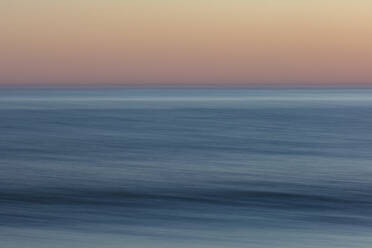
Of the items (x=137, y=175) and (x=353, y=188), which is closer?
(x=353, y=188)

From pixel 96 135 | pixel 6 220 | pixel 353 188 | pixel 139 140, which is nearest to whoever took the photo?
pixel 6 220

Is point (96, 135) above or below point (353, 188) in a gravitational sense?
below

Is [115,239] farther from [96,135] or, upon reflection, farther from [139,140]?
[96,135]

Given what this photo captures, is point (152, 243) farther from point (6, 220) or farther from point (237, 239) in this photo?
point (6, 220)

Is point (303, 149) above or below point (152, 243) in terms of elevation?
below

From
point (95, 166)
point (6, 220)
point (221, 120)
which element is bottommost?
point (221, 120)

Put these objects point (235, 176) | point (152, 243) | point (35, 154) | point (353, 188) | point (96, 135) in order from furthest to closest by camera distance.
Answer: point (96, 135) < point (35, 154) < point (235, 176) < point (353, 188) < point (152, 243)

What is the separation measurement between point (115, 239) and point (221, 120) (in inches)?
1050

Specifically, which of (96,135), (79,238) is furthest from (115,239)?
(96,135)

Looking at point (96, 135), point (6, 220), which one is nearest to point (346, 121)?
point (96, 135)

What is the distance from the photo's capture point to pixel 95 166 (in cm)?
1552

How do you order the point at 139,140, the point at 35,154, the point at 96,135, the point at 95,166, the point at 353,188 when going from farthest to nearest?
the point at 96,135 → the point at 139,140 → the point at 35,154 → the point at 95,166 → the point at 353,188

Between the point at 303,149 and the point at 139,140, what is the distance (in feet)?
15.2

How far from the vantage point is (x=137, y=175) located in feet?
46.2
